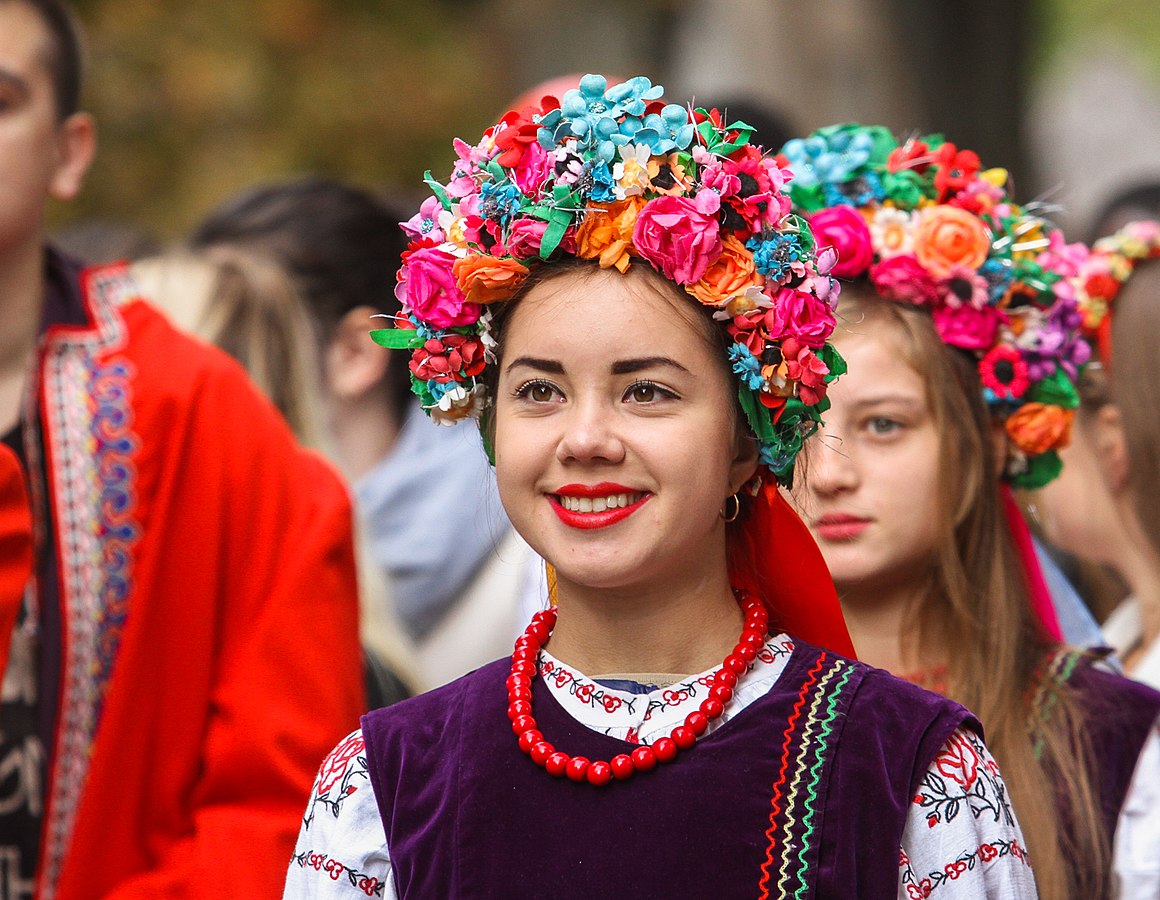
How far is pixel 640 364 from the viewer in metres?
2.41

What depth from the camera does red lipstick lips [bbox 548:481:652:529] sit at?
2418mm

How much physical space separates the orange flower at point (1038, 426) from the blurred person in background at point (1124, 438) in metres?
0.33

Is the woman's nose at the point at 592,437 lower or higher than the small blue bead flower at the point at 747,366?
lower

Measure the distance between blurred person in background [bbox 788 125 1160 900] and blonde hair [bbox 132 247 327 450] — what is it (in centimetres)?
181

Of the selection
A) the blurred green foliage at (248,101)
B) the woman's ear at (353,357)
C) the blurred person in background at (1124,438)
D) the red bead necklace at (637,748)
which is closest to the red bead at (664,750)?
the red bead necklace at (637,748)

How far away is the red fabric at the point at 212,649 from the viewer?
3322 mm

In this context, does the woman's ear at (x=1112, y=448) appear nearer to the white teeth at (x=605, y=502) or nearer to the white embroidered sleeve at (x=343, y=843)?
the white teeth at (x=605, y=502)

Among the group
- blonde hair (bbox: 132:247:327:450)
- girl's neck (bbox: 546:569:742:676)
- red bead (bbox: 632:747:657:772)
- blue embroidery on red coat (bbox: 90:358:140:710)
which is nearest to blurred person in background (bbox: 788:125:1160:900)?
girl's neck (bbox: 546:569:742:676)

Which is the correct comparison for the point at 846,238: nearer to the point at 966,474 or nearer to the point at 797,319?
the point at 966,474

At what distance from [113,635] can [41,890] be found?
494mm

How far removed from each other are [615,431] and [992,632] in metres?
1.25

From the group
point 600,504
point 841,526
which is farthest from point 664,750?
point 841,526

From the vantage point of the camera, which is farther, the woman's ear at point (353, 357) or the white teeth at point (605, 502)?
the woman's ear at point (353, 357)

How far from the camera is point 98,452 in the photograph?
3.48 metres
